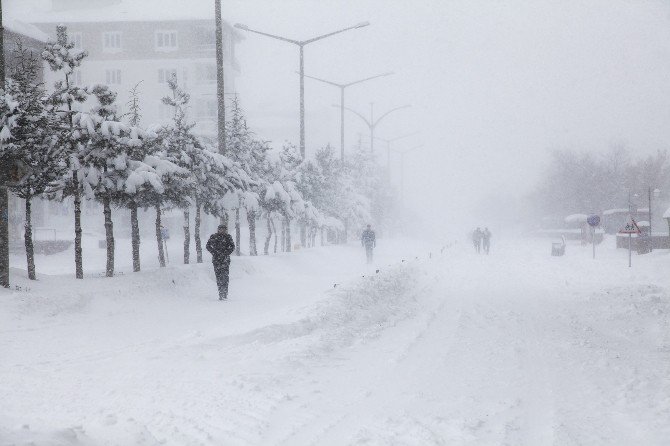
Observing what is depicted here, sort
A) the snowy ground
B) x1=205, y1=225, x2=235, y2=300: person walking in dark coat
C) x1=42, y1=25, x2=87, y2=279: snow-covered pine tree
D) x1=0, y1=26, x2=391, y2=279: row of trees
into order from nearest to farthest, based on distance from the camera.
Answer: the snowy ground, x1=0, y1=26, x2=391, y2=279: row of trees, x1=42, y1=25, x2=87, y2=279: snow-covered pine tree, x1=205, y1=225, x2=235, y2=300: person walking in dark coat

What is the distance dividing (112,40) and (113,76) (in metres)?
3.41

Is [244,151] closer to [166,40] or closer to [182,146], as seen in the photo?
[182,146]

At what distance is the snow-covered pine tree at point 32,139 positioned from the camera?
13.2 m

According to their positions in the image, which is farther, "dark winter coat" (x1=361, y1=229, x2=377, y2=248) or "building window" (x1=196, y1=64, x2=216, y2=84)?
"building window" (x1=196, y1=64, x2=216, y2=84)

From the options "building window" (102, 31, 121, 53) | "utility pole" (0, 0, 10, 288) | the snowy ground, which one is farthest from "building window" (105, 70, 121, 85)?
"utility pole" (0, 0, 10, 288)

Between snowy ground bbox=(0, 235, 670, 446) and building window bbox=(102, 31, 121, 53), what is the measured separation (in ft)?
176

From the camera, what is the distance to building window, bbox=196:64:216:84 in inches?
2469

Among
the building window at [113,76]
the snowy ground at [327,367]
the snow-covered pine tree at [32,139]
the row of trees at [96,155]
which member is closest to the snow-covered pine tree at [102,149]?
the row of trees at [96,155]

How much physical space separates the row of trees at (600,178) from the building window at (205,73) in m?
41.1

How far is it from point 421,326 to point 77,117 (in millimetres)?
8765

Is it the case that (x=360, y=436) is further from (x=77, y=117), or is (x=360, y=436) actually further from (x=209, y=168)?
(x=209, y=168)

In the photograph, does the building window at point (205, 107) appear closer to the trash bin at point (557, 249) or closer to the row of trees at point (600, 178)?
the trash bin at point (557, 249)

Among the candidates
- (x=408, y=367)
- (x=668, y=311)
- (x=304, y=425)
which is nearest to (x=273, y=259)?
(x=668, y=311)

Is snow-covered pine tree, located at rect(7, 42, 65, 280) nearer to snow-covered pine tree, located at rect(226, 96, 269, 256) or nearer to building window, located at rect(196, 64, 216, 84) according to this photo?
snow-covered pine tree, located at rect(226, 96, 269, 256)
